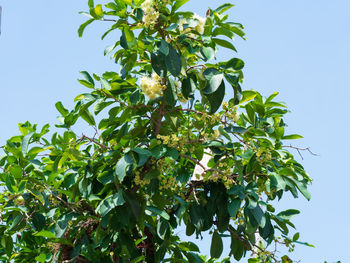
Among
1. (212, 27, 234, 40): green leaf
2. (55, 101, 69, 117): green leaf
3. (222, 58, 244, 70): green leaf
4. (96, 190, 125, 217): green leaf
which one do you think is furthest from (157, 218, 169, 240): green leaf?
(212, 27, 234, 40): green leaf

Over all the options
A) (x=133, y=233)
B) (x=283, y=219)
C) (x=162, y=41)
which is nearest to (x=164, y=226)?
(x=133, y=233)

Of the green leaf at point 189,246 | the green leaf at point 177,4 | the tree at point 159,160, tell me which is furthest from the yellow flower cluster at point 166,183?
the green leaf at point 177,4

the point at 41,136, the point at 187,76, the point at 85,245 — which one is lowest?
the point at 85,245

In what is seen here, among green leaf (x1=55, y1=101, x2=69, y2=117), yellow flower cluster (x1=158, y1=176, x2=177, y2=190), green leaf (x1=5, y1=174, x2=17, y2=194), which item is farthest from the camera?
green leaf (x1=55, y1=101, x2=69, y2=117)

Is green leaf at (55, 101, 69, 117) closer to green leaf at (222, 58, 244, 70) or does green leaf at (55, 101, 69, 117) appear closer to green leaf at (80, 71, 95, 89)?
green leaf at (80, 71, 95, 89)

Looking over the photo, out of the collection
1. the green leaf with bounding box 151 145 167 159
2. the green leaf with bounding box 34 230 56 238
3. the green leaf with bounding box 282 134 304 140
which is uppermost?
the green leaf with bounding box 282 134 304 140

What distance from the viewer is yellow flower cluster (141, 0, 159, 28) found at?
252 centimetres

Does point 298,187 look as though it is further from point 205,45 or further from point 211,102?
point 205,45

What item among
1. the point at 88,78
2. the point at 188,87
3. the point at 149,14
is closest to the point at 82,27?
the point at 88,78

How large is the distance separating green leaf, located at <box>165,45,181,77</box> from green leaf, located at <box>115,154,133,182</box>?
16.9 inches

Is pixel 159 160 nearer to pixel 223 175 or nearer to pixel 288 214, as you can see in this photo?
pixel 223 175

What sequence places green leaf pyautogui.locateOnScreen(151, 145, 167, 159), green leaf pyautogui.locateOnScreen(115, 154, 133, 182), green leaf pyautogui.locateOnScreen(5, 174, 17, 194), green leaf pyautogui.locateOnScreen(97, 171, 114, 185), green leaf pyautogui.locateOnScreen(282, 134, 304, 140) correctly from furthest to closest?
green leaf pyautogui.locateOnScreen(282, 134, 304, 140) → green leaf pyautogui.locateOnScreen(5, 174, 17, 194) → green leaf pyautogui.locateOnScreen(97, 171, 114, 185) → green leaf pyautogui.locateOnScreen(151, 145, 167, 159) → green leaf pyautogui.locateOnScreen(115, 154, 133, 182)

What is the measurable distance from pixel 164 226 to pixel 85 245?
459mm

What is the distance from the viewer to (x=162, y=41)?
2.51 metres
